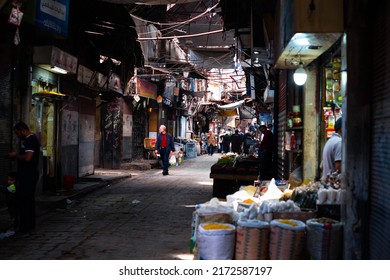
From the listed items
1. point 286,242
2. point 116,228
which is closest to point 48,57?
point 116,228

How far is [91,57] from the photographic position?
18.3 metres

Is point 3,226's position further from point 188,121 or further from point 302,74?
point 188,121

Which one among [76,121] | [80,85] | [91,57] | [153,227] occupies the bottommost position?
[153,227]

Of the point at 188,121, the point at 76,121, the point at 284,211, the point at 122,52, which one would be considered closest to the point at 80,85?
the point at 76,121

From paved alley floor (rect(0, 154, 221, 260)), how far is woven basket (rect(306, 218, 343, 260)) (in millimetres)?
2529

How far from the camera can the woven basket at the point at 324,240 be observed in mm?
4852

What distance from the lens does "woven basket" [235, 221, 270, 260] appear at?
493cm

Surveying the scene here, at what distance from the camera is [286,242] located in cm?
490

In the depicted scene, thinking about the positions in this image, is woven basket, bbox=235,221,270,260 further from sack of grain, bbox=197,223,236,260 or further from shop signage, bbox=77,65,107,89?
shop signage, bbox=77,65,107,89

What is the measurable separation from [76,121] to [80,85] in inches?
52.1

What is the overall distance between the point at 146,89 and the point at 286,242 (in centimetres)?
2113

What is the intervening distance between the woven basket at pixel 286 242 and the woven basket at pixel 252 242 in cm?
9

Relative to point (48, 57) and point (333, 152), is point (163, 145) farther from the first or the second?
point (333, 152)

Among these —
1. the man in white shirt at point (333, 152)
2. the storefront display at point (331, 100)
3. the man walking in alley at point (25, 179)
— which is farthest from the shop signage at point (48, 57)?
the man in white shirt at point (333, 152)
